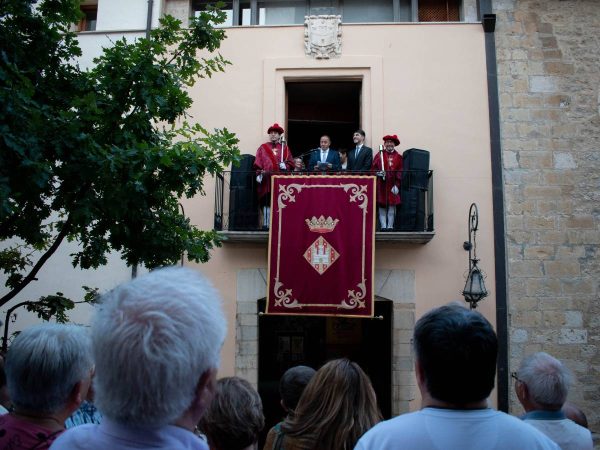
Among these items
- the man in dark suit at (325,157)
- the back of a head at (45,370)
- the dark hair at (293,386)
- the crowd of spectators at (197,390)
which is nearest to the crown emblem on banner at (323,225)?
the man in dark suit at (325,157)

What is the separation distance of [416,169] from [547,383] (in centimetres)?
656

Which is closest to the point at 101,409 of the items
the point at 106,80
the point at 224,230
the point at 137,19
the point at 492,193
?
the point at 106,80

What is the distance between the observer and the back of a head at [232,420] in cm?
245

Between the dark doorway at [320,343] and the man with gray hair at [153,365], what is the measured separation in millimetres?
8753

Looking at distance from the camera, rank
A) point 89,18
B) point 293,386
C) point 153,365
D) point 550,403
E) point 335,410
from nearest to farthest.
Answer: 1. point 153,365
2. point 335,410
3. point 550,403
4. point 293,386
5. point 89,18

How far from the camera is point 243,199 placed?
943 centimetres

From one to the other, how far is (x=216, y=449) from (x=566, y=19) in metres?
9.80

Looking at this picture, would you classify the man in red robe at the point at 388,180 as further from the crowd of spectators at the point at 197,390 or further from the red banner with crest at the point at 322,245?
the crowd of spectators at the point at 197,390

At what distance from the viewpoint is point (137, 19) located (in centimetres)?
1030

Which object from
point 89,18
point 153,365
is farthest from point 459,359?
point 89,18

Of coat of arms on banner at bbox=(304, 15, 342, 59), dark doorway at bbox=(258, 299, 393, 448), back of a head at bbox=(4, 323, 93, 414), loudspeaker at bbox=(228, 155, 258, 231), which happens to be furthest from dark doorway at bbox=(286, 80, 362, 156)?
back of a head at bbox=(4, 323, 93, 414)

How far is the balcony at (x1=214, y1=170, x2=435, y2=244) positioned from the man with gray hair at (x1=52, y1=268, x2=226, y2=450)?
7.35m

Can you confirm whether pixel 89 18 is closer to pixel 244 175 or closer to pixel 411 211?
pixel 244 175

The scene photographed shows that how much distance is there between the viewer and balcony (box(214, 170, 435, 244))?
9023mm
